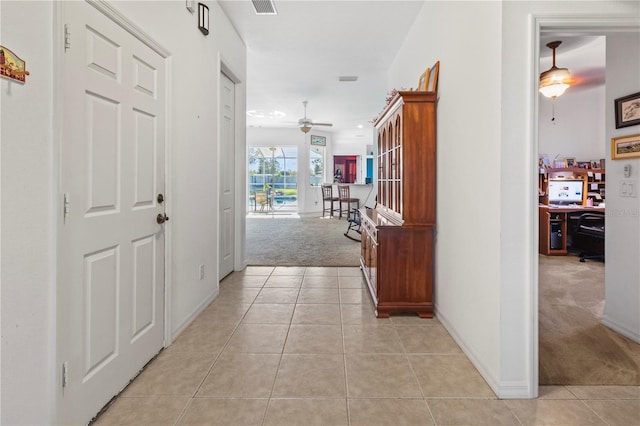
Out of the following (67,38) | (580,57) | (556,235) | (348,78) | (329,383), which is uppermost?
(348,78)

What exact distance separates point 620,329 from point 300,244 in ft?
14.9

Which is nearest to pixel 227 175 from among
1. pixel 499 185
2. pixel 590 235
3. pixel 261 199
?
pixel 499 185

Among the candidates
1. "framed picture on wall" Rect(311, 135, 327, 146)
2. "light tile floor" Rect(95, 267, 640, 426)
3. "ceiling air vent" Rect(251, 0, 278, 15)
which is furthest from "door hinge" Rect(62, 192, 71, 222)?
"framed picture on wall" Rect(311, 135, 327, 146)

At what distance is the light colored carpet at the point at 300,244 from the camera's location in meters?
4.90

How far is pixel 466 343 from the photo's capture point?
2.24 m

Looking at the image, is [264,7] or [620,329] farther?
[264,7]

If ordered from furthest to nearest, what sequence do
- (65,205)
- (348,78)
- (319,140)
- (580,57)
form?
(319,140) → (348,78) → (580,57) → (65,205)

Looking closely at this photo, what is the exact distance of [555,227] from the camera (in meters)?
5.46

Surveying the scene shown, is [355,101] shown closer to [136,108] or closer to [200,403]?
[136,108]

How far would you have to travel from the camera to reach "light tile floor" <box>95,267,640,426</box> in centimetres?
162

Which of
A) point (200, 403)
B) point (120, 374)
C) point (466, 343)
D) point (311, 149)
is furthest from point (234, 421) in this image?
point (311, 149)

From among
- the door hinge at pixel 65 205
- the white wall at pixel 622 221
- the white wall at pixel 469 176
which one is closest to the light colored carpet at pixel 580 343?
the white wall at pixel 622 221

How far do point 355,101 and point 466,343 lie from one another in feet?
20.6

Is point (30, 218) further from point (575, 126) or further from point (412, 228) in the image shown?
point (575, 126)
